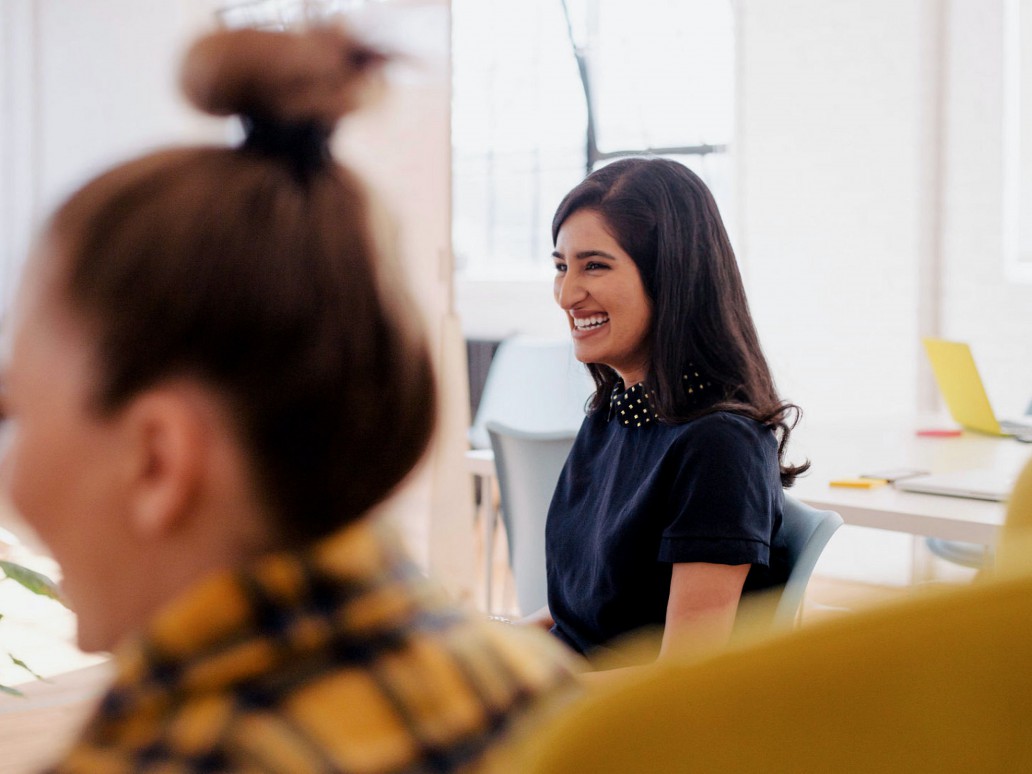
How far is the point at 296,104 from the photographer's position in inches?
23.9

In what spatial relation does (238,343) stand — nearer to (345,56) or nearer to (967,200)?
(345,56)

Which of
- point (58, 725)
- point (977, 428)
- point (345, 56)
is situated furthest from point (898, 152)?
point (345, 56)

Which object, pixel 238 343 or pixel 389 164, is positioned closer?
pixel 238 343

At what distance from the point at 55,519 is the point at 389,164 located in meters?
2.80

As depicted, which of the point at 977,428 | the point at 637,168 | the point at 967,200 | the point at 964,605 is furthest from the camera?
the point at 967,200

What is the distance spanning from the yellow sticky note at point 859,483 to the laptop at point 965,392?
0.80 m

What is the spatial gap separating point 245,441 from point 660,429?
1.09 metres

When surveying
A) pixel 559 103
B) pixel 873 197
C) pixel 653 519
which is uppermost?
pixel 559 103

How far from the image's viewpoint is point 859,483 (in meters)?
2.18

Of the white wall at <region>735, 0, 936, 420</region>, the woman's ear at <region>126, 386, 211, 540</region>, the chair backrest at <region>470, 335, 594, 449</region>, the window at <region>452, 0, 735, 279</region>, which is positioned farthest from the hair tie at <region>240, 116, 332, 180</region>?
the window at <region>452, 0, 735, 279</region>

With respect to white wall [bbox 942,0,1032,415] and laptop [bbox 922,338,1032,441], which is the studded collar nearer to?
laptop [bbox 922,338,1032,441]

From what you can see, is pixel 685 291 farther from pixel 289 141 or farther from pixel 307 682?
pixel 307 682

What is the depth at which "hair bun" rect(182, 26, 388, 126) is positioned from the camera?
0.61 metres

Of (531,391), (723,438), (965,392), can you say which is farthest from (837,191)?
(723,438)
